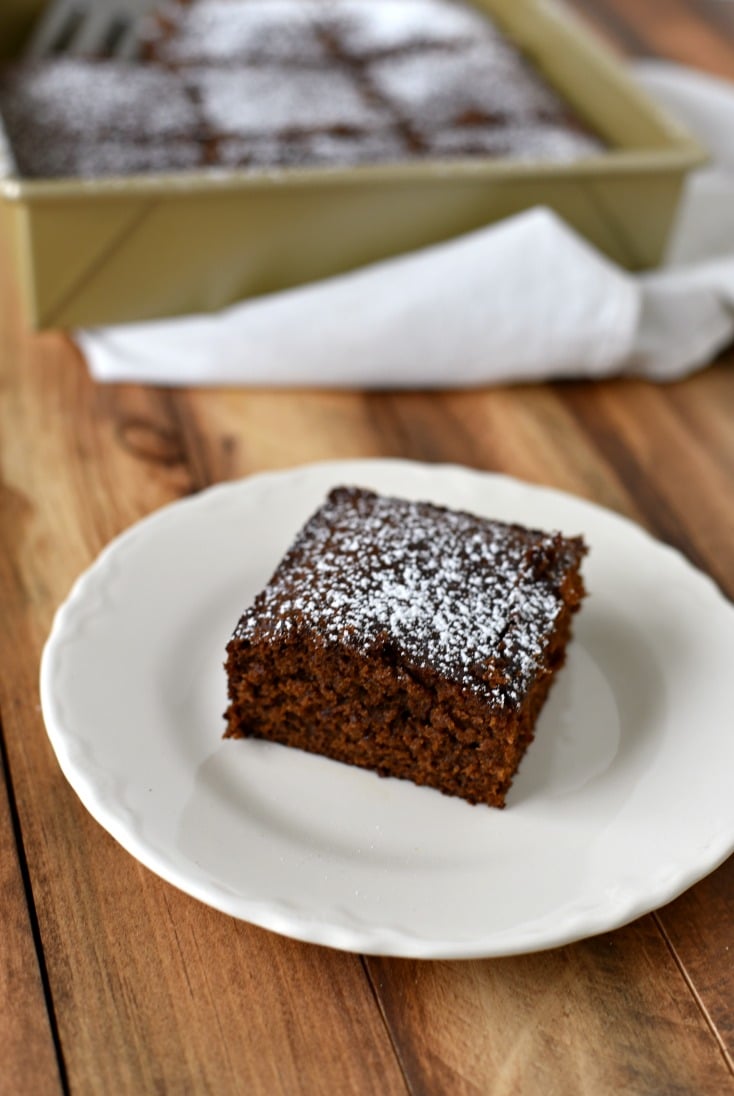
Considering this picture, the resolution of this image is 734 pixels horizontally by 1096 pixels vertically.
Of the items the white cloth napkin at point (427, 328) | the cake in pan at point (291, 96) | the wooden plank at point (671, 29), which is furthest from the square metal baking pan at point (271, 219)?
the wooden plank at point (671, 29)

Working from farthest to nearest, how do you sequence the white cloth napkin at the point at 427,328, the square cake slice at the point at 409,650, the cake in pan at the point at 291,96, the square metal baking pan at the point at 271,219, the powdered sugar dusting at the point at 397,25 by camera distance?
the powdered sugar dusting at the point at 397,25, the cake in pan at the point at 291,96, the white cloth napkin at the point at 427,328, the square metal baking pan at the point at 271,219, the square cake slice at the point at 409,650

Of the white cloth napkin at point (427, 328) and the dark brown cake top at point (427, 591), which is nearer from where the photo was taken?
the dark brown cake top at point (427, 591)

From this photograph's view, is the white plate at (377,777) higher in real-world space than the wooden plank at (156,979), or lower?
higher

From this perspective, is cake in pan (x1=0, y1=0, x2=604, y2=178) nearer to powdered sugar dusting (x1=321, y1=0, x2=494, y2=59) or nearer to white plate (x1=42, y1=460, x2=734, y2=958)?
powdered sugar dusting (x1=321, y1=0, x2=494, y2=59)

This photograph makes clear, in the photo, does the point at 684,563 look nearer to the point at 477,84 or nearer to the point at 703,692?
the point at 703,692

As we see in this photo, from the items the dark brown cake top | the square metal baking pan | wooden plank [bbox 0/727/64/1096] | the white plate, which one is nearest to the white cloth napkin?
the square metal baking pan

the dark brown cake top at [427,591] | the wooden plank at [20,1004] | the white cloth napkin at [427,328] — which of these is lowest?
the wooden plank at [20,1004]

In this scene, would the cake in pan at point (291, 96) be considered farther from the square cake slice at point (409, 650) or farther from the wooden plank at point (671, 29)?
the square cake slice at point (409, 650)
